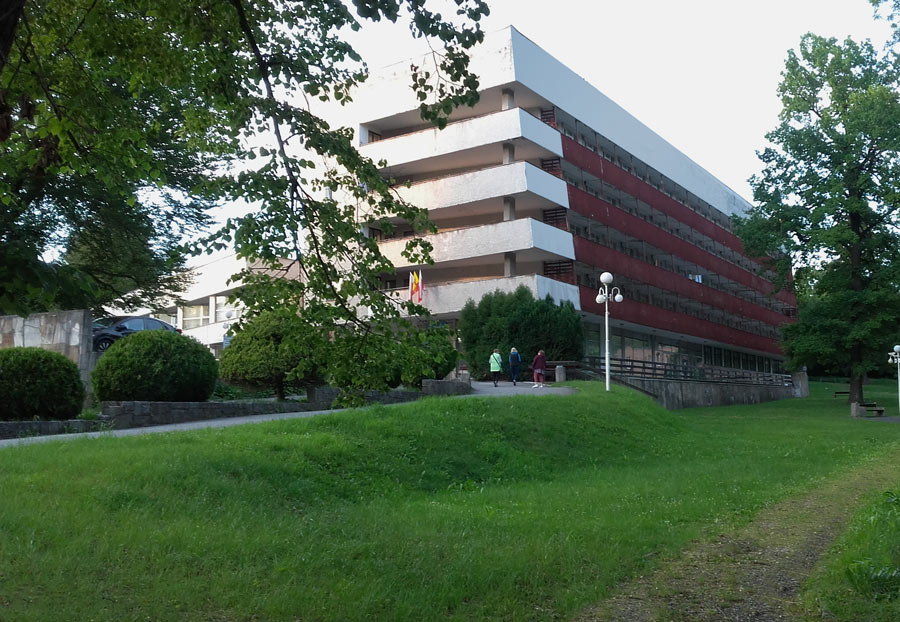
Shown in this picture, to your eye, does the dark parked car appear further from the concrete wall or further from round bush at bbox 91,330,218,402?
round bush at bbox 91,330,218,402

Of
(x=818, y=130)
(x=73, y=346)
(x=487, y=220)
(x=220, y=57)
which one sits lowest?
(x=73, y=346)

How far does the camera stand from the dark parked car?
2847cm

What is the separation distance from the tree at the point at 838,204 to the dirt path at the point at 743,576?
31929mm

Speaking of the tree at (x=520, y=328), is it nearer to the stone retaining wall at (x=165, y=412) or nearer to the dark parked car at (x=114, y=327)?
the dark parked car at (x=114, y=327)

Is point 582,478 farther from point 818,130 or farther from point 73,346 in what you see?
point 818,130

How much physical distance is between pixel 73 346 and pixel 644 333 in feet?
128

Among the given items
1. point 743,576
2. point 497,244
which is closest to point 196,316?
point 497,244

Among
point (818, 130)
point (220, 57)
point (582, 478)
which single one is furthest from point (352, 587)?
point (818, 130)

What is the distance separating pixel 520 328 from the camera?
3666 centimetres

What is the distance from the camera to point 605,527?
368 inches

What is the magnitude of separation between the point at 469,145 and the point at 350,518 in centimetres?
3383

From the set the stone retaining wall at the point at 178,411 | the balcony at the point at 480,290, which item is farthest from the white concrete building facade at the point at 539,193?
the stone retaining wall at the point at 178,411

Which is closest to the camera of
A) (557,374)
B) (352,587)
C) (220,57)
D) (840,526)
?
(352,587)

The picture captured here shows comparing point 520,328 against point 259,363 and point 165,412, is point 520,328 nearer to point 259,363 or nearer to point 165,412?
point 259,363
